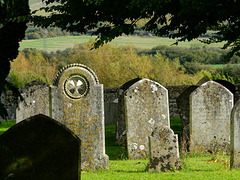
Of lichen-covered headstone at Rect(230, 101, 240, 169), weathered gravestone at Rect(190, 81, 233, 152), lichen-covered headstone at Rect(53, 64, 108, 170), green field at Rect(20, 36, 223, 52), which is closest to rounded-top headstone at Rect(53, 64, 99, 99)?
lichen-covered headstone at Rect(53, 64, 108, 170)

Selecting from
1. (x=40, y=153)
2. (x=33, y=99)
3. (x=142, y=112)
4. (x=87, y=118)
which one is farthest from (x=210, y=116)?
(x=40, y=153)

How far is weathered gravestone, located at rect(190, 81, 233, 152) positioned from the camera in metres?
10.8

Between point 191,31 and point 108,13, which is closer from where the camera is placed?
point 108,13

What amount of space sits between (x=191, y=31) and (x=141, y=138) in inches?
145

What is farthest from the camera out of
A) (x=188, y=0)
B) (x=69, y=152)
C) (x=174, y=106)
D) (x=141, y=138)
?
(x=174, y=106)

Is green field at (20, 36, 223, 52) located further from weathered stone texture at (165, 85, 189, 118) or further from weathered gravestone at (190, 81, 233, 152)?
weathered gravestone at (190, 81, 233, 152)

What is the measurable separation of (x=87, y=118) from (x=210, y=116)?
3564mm

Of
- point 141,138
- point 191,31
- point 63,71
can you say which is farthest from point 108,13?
point 141,138

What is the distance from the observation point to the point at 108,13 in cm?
695

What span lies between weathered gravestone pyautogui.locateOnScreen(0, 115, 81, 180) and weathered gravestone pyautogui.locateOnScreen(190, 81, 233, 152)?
245 inches

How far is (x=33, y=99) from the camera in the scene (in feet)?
43.4

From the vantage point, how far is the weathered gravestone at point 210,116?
10.8m

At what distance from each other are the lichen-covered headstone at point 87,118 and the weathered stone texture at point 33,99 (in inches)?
173

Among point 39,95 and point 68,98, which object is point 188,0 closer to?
point 68,98
